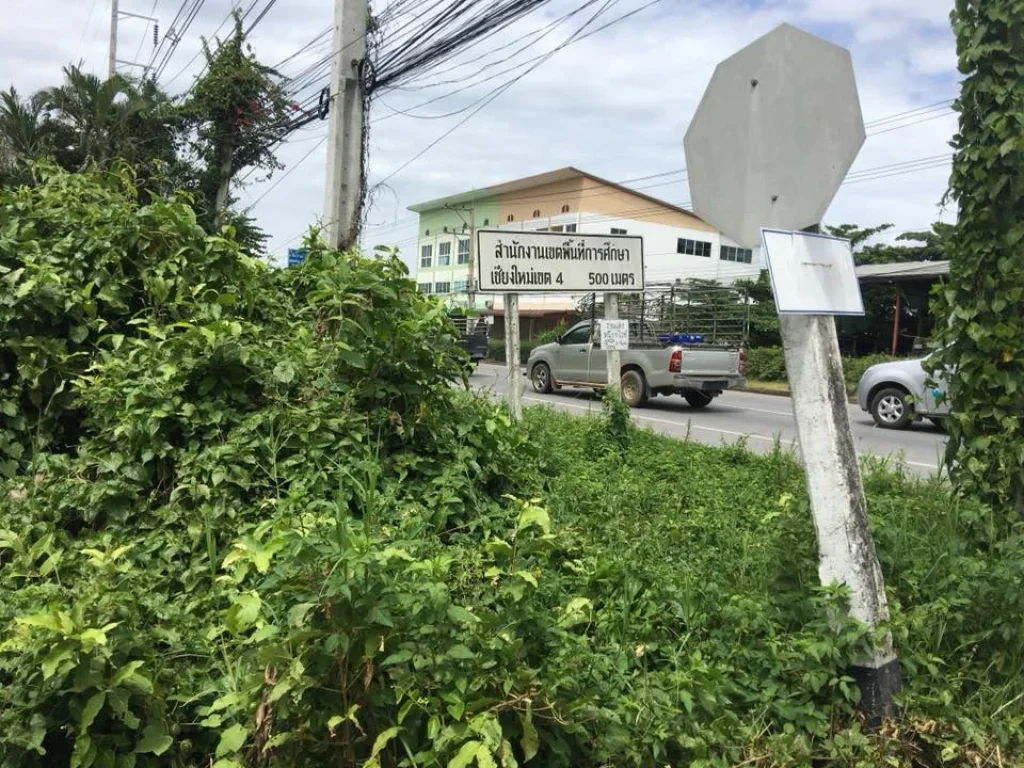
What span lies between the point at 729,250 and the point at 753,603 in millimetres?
50291

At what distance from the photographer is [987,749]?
2.65 meters

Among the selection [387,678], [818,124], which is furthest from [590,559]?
[818,124]

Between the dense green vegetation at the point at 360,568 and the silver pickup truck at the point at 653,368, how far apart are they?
927 cm

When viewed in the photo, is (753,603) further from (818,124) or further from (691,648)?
(818,124)

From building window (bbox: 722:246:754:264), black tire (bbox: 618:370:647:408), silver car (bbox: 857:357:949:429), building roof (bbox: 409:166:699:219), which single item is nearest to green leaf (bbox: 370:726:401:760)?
silver car (bbox: 857:357:949:429)

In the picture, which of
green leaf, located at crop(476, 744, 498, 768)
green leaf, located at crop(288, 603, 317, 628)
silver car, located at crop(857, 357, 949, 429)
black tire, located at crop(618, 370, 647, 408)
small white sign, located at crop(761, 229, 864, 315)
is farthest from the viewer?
black tire, located at crop(618, 370, 647, 408)

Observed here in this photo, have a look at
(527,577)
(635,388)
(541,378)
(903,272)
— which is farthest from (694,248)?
(527,577)

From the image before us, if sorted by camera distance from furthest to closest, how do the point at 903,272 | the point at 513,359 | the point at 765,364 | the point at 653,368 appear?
the point at 765,364
the point at 903,272
the point at 653,368
the point at 513,359

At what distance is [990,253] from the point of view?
3.89 metres

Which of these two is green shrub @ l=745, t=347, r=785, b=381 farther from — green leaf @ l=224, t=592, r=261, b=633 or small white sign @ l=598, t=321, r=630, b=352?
green leaf @ l=224, t=592, r=261, b=633

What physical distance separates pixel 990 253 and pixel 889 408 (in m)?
9.51

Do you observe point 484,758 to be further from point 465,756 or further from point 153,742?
point 153,742

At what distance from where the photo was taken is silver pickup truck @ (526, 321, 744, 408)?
1459 cm

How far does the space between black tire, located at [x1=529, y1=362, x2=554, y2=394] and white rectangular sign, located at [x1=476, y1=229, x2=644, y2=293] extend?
993cm
